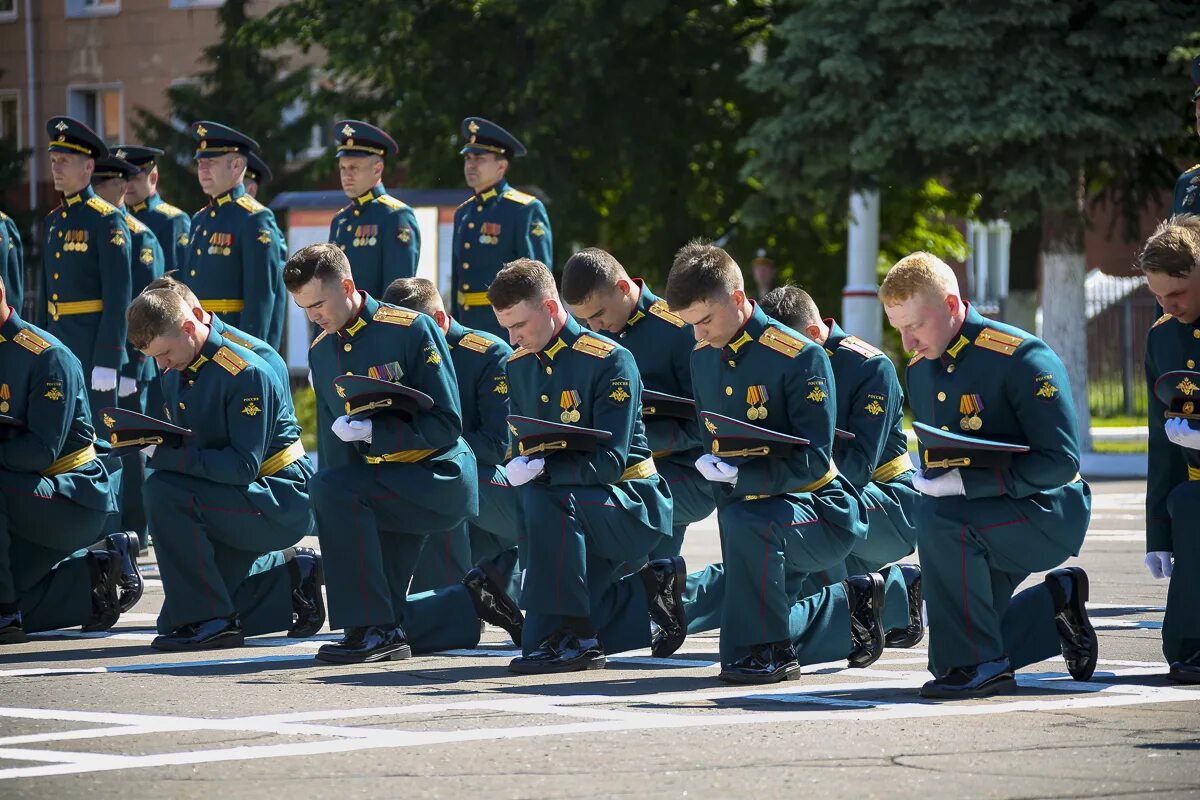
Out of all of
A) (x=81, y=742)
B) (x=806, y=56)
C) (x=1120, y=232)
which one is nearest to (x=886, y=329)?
(x=1120, y=232)

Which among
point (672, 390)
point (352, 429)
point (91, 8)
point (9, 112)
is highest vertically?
point (91, 8)

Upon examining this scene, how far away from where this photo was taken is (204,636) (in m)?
10.1

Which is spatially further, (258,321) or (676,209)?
(676,209)

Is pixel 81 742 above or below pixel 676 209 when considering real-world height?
below

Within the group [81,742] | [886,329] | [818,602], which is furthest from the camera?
[886,329]

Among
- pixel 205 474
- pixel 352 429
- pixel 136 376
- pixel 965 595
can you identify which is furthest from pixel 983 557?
pixel 136 376

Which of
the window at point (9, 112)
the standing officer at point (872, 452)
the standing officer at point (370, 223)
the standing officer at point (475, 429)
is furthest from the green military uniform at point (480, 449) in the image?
the window at point (9, 112)

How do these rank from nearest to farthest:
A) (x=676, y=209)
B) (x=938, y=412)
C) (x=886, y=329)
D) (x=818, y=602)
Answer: (x=938, y=412), (x=818, y=602), (x=676, y=209), (x=886, y=329)

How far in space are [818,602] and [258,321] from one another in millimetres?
5672

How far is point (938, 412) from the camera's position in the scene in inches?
332

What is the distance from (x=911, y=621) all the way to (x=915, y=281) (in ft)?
6.96

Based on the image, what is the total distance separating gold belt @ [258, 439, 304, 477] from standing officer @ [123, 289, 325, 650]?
1 cm

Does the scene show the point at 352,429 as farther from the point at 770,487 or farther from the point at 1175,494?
the point at 1175,494

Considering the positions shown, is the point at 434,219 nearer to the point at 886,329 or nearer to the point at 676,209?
the point at 676,209
